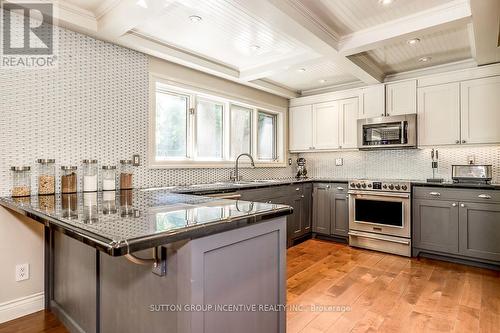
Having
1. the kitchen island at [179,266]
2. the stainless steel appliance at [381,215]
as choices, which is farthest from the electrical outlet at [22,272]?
the stainless steel appliance at [381,215]

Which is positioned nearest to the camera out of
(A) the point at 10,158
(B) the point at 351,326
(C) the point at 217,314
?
(C) the point at 217,314

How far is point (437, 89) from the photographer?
12.1 ft

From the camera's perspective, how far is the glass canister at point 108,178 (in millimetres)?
2581

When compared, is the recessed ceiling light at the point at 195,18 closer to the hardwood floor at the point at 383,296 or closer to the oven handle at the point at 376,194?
the hardwood floor at the point at 383,296

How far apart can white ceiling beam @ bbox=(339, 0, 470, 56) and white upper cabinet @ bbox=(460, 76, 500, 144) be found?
4.48 ft

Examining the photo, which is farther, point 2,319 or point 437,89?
point 437,89

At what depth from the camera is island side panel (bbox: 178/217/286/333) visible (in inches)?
42.6

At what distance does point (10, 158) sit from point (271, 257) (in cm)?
212

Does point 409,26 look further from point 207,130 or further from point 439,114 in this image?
point 207,130

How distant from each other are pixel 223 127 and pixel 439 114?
284 cm

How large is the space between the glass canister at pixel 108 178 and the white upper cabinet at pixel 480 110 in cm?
397

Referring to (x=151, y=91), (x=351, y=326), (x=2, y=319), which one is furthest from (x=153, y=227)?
(x=151, y=91)

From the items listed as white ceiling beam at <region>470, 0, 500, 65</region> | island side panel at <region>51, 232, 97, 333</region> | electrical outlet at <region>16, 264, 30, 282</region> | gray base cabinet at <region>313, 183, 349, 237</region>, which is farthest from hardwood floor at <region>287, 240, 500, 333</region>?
white ceiling beam at <region>470, 0, 500, 65</region>

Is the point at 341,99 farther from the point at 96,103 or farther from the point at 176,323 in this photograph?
the point at 176,323
